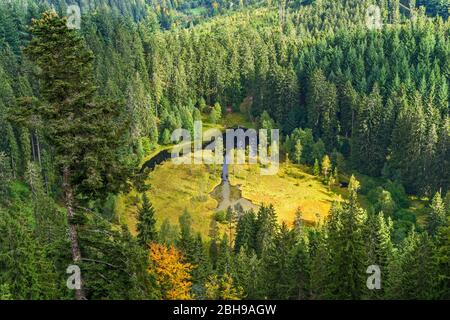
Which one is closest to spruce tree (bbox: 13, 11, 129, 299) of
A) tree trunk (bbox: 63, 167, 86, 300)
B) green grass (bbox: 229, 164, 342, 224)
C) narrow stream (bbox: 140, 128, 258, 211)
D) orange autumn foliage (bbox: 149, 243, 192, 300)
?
tree trunk (bbox: 63, 167, 86, 300)

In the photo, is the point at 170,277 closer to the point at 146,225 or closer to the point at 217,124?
the point at 146,225

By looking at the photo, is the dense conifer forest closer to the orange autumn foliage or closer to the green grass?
the orange autumn foliage

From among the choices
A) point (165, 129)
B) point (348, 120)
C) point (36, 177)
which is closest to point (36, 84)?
point (36, 177)

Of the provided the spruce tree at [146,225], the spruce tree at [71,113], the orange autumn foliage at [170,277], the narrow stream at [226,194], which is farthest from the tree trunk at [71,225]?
the narrow stream at [226,194]

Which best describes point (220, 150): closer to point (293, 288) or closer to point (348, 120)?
point (348, 120)

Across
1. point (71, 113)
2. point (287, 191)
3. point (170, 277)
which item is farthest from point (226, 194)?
point (71, 113)
